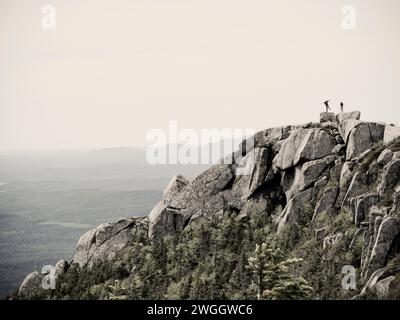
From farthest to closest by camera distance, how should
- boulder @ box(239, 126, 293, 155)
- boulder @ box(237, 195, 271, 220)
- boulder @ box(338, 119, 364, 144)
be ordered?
boulder @ box(239, 126, 293, 155) → boulder @ box(237, 195, 271, 220) → boulder @ box(338, 119, 364, 144)

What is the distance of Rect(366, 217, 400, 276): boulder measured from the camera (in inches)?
2039

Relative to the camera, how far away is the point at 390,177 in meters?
61.3

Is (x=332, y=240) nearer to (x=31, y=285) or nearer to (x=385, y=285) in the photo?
(x=385, y=285)

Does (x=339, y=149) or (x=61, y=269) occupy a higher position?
(x=339, y=149)

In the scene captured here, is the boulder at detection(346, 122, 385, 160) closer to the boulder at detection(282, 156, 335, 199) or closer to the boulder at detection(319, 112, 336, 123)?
the boulder at detection(282, 156, 335, 199)

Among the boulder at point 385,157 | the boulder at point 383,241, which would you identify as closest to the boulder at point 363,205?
the boulder at point 385,157

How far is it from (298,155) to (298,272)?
2170 centimetres

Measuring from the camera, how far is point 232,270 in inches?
2975

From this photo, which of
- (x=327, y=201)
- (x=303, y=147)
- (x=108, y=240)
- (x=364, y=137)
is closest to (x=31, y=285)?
(x=108, y=240)

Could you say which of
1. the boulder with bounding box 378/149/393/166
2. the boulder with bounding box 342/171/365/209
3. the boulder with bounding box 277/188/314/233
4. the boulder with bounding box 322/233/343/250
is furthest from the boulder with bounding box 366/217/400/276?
the boulder with bounding box 277/188/314/233

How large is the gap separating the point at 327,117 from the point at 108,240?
41405 mm

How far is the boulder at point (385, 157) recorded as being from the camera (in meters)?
65.0

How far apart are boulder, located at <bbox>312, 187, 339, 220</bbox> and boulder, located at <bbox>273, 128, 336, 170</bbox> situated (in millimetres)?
6945
